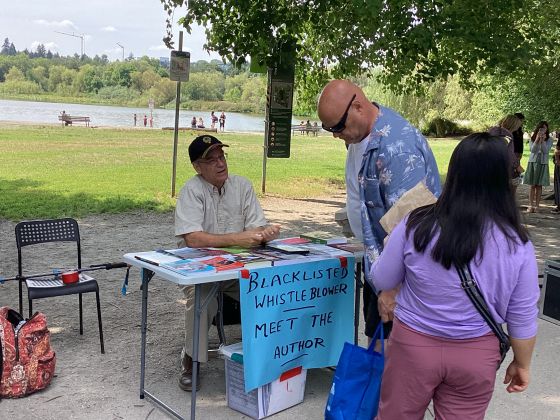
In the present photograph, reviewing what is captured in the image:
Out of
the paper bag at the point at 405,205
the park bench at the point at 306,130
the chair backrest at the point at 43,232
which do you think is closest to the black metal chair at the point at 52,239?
the chair backrest at the point at 43,232

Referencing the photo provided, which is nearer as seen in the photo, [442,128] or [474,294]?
[474,294]

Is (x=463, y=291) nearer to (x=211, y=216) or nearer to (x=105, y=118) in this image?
(x=211, y=216)


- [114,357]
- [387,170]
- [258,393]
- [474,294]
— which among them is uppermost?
[387,170]

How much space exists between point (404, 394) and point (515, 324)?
0.46 meters

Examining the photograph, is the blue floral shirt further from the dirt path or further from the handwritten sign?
the dirt path

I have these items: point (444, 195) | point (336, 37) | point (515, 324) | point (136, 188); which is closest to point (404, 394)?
point (515, 324)

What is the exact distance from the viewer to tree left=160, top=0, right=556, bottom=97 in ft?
23.7

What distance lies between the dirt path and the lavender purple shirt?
5.46 feet

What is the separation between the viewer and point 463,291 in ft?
6.66

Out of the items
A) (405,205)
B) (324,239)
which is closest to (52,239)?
(324,239)

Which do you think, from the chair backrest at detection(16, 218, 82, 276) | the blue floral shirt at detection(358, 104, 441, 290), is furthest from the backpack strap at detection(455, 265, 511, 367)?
the chair backrest at detection(16, 218, 82, 276)

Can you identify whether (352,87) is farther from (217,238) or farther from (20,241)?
(20,241)

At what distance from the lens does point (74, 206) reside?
1005 centimetres

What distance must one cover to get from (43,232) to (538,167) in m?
9.68
